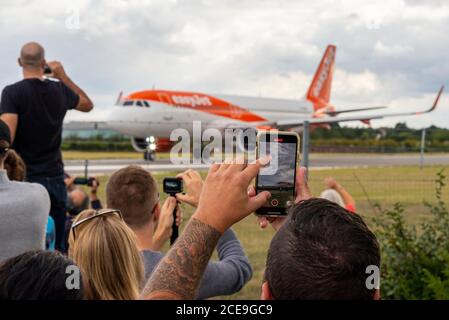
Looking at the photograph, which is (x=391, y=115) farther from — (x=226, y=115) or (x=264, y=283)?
(x=264, y=283)

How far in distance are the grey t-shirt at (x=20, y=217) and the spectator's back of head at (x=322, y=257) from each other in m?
1.63

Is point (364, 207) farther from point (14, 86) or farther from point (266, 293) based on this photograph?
point (266, 293)

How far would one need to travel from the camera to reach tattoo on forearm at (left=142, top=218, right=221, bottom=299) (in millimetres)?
1293

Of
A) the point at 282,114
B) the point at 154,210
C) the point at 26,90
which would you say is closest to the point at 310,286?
the point at 154,210

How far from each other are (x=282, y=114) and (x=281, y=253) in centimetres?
3047

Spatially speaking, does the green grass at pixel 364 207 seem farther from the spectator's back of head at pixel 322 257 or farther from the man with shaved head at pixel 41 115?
the spectator's back of head at pixel 322 257

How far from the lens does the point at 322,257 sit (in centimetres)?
130

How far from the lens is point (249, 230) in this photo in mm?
8312

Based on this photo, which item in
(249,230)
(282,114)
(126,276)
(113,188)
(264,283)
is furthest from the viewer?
(282,114)

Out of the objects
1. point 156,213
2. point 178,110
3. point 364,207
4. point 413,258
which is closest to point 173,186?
point 156,213

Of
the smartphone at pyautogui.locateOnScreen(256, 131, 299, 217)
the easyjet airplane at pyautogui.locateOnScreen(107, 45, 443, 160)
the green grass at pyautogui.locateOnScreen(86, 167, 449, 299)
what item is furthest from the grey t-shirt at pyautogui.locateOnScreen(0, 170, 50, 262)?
the easyjet airplane at pyautogui.locateOnScreen(107, 45, 443, 160)

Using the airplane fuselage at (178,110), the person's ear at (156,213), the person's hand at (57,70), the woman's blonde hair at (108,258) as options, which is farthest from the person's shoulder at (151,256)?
the airplane fuselage at (178,110)

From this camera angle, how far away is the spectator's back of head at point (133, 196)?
9.22ft

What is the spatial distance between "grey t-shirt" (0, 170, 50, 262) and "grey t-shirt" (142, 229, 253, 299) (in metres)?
0.52
